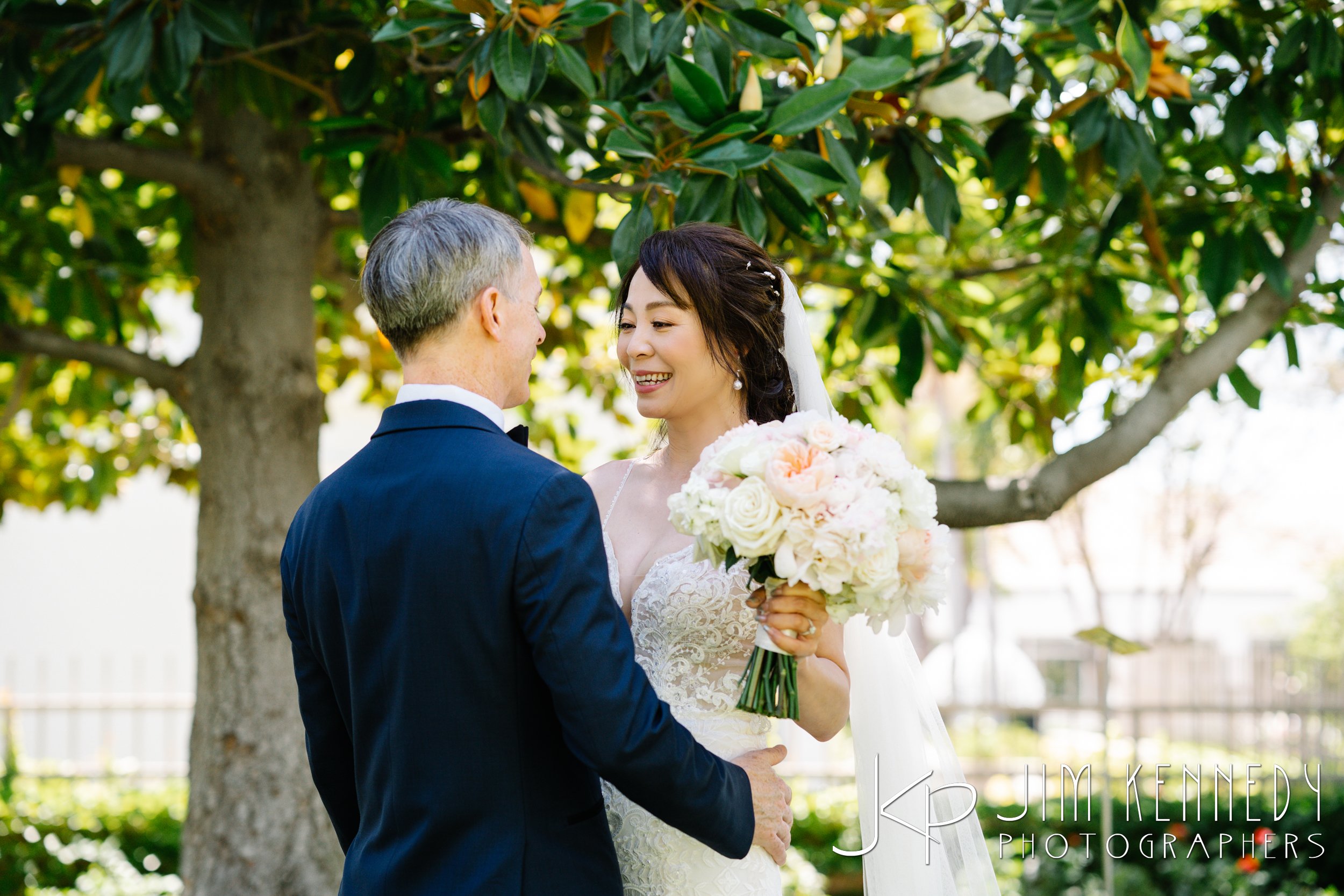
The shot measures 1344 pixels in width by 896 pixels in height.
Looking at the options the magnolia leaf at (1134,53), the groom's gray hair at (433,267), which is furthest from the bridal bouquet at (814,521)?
the magnolia leaf at (1134,53)

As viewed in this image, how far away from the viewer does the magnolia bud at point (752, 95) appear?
2330 mm

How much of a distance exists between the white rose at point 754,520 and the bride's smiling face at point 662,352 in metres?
0.67

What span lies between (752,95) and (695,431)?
0.72m

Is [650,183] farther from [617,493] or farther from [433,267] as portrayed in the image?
[433,267]

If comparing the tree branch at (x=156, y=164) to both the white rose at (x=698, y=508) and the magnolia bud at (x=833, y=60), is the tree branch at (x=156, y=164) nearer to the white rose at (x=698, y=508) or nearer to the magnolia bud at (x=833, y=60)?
the magnolia bud at (x=833, y=60)

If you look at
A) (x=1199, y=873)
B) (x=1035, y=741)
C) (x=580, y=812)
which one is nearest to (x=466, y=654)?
(x=580, y=812)

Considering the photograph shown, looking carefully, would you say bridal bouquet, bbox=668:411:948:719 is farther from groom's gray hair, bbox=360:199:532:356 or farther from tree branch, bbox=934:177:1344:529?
tree branch, bbox=934:177:1344:529

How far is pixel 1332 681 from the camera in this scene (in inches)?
400

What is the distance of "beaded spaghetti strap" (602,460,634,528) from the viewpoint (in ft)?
8.19

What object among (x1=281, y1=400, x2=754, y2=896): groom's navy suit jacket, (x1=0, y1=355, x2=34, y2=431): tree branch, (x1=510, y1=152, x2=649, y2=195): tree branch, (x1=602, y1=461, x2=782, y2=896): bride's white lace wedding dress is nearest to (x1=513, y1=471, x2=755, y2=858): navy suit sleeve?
(x1=281, y1=400, x2=754, y2=896): groom's navy suit jacket

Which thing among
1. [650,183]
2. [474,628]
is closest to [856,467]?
[474,628]

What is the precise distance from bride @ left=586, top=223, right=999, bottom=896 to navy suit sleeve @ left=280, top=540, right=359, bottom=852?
0.50 meters

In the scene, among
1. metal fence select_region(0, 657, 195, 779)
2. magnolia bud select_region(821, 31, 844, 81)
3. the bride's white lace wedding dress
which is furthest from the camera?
metal fence select_region(0, 657, 195, 779)

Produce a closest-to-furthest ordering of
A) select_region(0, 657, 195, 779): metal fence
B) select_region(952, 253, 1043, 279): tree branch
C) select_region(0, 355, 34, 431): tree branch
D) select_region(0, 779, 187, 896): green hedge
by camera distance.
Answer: select_region(952, 253, 1043, 279): tree branch
select_region(0, 355, 34, 431): tree branch
select_region(0, 779, 187, 896): green hedge
select_region(0, 657, 195, 779): metal fence
